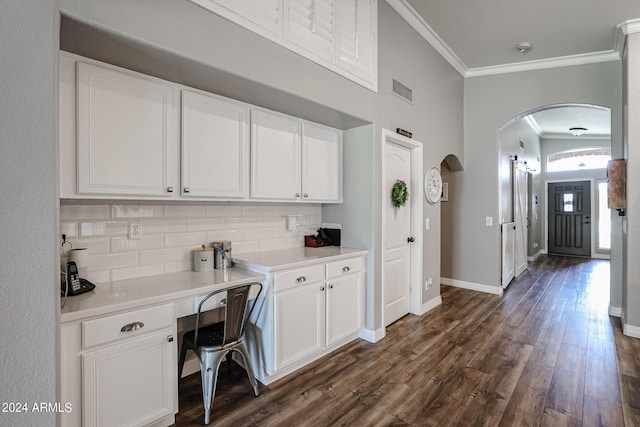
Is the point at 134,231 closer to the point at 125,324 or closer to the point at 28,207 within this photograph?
the point at 125,324

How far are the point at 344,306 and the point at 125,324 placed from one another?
182cm

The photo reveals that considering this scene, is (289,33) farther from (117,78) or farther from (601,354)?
(601,354)

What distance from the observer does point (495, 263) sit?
15.7 feet

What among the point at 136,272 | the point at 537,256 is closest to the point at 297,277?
the point at 136,272

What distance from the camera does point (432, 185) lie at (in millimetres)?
4129

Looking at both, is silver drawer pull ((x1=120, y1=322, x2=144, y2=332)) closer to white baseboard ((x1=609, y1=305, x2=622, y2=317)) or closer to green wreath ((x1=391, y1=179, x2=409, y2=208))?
green wreath ((x1=391, y1=179, x2=409, y2=208))

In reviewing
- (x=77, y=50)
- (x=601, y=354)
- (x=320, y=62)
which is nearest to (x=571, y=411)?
(x=601, y=354)

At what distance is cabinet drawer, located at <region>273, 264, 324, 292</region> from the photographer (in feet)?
7.70

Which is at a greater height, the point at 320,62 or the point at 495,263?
the point at 320,62

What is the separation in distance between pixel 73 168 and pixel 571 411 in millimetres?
3459

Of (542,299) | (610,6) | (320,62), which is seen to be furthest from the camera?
(542,299)

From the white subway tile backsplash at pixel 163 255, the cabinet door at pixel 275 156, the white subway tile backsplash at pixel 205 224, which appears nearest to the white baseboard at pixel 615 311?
the cabinet door at pixel 275 156

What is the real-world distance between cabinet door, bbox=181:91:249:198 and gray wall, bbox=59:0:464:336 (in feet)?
0.42

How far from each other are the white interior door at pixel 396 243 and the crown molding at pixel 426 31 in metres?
1.44
